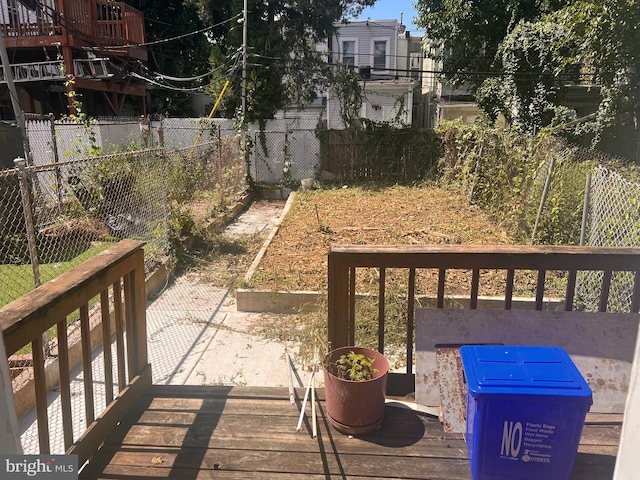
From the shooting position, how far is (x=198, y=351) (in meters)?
4.48

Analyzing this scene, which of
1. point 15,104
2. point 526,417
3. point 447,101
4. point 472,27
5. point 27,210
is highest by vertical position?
point 472,27

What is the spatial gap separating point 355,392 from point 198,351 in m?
2.44

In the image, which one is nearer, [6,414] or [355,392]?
[6,414]

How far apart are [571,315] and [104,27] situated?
18102mm

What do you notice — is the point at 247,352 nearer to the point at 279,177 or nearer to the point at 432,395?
the point at 432,395

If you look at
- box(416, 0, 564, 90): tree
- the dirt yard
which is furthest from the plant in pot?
box(416, 0, 564, 90): tree

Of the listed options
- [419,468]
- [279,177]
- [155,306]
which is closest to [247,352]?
[155,306]

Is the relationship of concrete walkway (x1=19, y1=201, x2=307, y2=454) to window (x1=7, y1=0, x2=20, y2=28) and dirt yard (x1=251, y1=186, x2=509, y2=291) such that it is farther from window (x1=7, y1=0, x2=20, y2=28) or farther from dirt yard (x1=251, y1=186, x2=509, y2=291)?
window (x1=7, y1=0, x2=20, y2=28)

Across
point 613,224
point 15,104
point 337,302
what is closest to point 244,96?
point 15,104

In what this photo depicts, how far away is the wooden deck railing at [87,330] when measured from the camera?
1974mm

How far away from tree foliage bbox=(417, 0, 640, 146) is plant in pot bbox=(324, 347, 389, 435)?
29.5ft

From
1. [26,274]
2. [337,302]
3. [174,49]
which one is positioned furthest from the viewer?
[174,49]

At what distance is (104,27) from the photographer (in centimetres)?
1644

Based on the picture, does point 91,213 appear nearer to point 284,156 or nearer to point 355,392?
point 355,392
